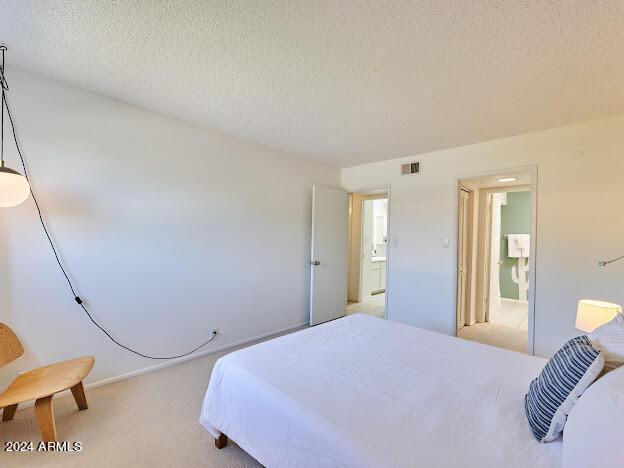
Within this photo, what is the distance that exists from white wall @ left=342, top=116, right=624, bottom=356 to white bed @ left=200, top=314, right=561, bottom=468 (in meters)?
1.50

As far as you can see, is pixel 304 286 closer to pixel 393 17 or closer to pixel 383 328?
pixel 383 328

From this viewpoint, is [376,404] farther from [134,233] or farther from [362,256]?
[362,256]

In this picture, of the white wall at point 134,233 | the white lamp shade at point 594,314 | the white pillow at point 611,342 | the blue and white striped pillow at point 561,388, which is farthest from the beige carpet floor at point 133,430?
the white lamp shade at point 594,314

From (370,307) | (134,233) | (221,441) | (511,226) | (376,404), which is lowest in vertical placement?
(370,307)

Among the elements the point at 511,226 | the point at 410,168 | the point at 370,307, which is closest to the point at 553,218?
the point at 410,168

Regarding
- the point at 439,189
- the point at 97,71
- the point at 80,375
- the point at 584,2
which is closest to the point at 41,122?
the point at 97,71

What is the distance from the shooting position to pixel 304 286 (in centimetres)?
412

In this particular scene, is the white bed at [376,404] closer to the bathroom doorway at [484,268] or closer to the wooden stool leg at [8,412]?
the wooden stool leg at [8,412]

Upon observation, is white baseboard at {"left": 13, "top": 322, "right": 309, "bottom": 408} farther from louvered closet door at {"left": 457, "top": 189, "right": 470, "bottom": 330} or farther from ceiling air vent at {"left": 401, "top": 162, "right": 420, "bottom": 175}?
ceiling air vent at {"left": 401, "top": 162, "right": 420, "bottom": 175}

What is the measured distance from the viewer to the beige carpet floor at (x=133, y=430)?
165cm

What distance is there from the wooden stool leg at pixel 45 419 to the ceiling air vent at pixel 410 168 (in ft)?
13.2

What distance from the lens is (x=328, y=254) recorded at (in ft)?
14.1

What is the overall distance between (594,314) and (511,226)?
4.51 metres

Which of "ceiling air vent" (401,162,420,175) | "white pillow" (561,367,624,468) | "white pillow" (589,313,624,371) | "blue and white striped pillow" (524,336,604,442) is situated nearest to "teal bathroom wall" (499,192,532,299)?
"ceiling air vent" (401,162,420,175)
